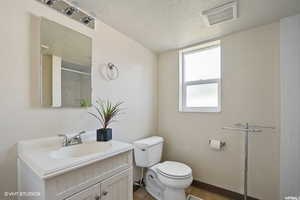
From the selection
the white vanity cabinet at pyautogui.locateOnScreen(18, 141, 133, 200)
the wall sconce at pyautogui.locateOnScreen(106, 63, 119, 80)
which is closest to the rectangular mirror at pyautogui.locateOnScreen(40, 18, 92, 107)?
the wall sconce at pyautogui.locateOnScreen(106, 63, 119, 80)

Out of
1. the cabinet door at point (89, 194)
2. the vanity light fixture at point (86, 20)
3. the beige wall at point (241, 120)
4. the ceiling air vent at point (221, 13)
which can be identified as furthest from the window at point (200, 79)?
the cabinet door at point (89, 194)

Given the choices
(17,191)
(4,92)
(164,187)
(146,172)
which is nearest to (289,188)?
(164,187)

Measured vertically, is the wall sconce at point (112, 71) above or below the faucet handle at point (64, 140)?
above

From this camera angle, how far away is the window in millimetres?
1991

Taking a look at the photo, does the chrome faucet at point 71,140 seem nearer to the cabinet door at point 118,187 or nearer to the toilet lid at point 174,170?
the cabinet door at point 118,187

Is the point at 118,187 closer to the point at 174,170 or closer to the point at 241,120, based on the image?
the point at 174,170

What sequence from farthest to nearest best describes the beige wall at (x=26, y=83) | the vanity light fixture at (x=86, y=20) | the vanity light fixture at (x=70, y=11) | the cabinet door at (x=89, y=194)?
the vanity light fixture at (x=86, y=20)
the vanity light fixture at (x=70, y=11)
the beige wall at (x=26, y=83)
the cabinet door at (x=89, y=194)

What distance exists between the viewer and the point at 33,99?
1.11 meters

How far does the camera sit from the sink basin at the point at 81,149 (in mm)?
1159

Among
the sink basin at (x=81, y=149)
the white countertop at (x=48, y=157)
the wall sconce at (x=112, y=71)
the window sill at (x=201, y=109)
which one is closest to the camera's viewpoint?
the white countertop at (x=48, y=157)

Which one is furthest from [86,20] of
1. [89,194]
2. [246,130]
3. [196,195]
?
[196,195]

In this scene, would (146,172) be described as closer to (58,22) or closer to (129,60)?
(129,60)

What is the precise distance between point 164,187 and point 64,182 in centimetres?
123

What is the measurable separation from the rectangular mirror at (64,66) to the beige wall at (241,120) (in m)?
1.43
